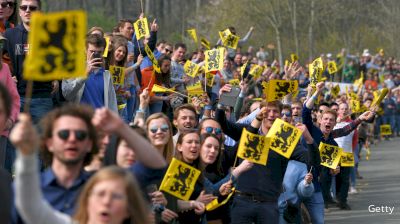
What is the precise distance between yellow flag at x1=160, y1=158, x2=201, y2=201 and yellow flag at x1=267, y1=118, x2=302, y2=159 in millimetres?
2440

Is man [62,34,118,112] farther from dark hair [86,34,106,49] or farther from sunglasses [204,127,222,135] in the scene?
sunglasses [204,127,222,135]

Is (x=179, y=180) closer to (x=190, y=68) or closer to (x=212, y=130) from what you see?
(x=212, y=130)

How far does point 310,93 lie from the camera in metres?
15.4

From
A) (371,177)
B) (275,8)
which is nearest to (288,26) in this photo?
(275,8)

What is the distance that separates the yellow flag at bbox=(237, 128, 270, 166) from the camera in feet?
37.3

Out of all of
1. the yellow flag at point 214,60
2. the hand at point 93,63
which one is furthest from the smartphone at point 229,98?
the hand at point 93,63

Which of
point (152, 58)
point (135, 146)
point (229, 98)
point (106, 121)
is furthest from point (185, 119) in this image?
point (106, 121)

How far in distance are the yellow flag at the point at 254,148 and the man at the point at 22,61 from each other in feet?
5.51

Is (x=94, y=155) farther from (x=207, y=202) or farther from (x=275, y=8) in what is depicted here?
(x=275, y=8)

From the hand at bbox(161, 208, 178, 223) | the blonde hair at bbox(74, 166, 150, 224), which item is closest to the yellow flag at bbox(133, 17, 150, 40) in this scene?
the hand at bbox(161, 208, 178, 223)

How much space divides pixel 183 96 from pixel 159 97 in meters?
0.53

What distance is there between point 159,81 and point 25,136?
10.1m

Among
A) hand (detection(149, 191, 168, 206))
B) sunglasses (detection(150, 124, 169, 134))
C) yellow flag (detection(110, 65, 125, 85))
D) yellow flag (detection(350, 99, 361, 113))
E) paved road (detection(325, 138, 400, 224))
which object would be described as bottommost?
paved road (detection(325, 138, 400, 224))

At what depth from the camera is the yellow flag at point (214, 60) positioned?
56.5ft
